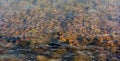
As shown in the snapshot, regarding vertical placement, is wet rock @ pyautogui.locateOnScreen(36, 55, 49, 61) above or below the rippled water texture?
below

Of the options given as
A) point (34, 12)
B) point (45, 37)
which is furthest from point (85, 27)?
point (34, 12)

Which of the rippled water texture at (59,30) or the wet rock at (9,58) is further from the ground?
the rippled water texture at (59,30)

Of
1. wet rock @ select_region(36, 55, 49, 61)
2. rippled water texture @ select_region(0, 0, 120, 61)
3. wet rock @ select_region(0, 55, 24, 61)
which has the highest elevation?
rippled water texture @ select_region(0, 0, 120, 61)

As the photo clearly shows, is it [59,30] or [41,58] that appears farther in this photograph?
[59,30]

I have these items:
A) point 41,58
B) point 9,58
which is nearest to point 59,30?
point 41,58

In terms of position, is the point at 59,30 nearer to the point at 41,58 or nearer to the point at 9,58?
the point at 41,58

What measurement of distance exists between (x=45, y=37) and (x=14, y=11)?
37.2 inches

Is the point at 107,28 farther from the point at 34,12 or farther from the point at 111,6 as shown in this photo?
the point at 34,12

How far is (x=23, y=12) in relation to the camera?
413 cm

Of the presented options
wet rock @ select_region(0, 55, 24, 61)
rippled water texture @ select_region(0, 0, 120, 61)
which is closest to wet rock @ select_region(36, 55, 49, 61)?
rippled water texture @ select_region(0, 0, 120, 61)

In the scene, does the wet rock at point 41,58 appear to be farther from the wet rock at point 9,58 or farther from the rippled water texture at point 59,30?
the wet rock at point 9,58

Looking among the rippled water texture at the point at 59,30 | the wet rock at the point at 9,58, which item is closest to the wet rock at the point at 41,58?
the rippled water texture at the point at 59,30

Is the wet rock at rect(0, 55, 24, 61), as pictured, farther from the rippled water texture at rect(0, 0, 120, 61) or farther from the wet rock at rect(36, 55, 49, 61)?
the wet rock at rect(36, 55, 49, 61)

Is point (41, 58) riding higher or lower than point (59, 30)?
lower
